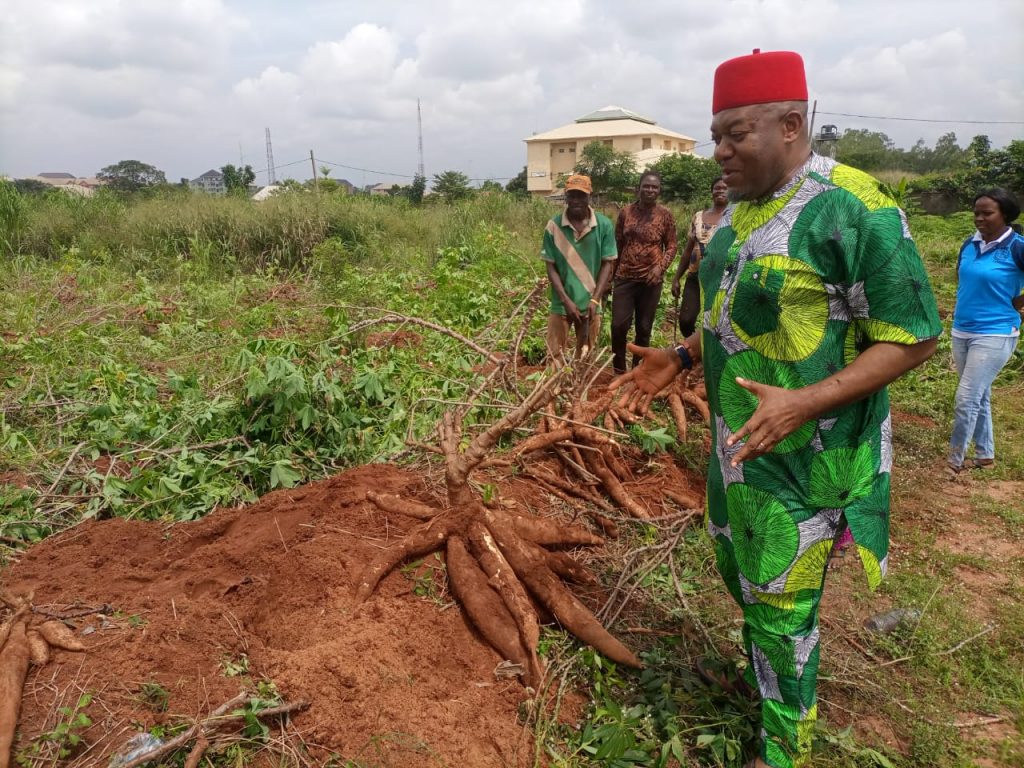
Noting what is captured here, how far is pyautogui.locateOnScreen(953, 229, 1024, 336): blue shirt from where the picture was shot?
12.9 feet

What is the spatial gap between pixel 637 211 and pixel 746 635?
419 centimetres

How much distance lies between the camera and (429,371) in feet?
15.0

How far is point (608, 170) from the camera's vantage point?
29.2 meters

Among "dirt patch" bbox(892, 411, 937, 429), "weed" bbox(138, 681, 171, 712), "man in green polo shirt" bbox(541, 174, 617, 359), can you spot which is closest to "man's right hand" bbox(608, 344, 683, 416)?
"weed" bbox(138, 681, 171, 712)

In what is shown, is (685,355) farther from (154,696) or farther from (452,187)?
(452,187)

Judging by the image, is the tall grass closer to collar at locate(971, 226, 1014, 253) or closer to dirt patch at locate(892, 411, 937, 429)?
dirt patch at locate(892, 411, 937, 429)

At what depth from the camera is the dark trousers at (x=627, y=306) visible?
18.0ft

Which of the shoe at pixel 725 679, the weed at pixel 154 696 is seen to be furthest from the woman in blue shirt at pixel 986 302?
the weed at pixel 154 696

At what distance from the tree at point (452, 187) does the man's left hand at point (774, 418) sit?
15907mm

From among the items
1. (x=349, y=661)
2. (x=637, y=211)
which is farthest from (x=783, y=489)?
(x=637, y=211)

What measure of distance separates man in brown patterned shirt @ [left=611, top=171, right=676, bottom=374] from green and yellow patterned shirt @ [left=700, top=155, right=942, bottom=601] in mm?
3666

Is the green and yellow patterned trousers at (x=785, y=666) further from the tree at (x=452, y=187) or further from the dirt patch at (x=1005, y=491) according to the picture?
the tree at (x=452, y=187)

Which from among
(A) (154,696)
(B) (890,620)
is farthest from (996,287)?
(A) (154,696)

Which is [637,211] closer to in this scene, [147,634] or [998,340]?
[998,340]
